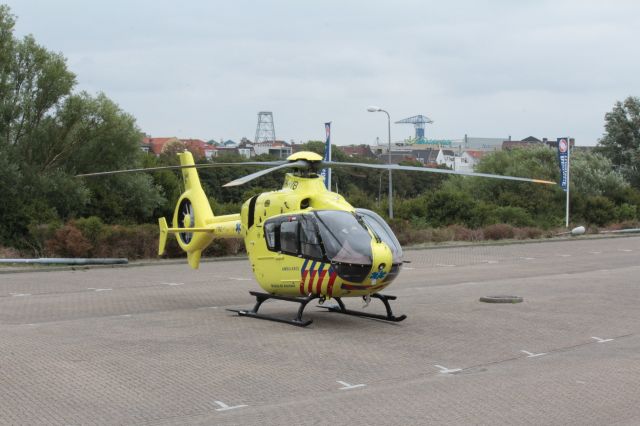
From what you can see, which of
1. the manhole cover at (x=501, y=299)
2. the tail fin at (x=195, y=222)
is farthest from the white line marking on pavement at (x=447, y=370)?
the tail fin at (x=195, y=222)

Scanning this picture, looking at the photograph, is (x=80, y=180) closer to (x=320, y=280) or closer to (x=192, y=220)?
(x=192, y=220)

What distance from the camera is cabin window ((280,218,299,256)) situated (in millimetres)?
15469

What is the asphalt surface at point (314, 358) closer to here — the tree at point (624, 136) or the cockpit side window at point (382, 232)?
the cockpit side window at point (382, 232)

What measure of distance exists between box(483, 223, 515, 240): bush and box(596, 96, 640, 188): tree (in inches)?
1511

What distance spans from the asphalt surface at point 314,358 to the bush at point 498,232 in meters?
18.5

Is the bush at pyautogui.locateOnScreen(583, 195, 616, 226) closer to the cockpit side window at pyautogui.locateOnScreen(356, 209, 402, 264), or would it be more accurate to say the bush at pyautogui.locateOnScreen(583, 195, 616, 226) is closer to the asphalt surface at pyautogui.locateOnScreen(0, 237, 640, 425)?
the asphalt surface at pyautogui.locateOnScreen(0, 237, 640, 425)

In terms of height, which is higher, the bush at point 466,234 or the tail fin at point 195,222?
the tail fin at point 195,222

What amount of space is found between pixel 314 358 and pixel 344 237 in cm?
286

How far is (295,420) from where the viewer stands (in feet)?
29.7

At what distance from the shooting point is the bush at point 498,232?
135ft

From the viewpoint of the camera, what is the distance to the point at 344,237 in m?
14.7

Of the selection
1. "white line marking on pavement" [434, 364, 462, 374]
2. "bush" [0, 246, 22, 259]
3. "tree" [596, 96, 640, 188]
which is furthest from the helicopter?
"tree" [596, 96, 640, 188]

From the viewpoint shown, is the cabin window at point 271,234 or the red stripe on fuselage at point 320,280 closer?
the red stripe on fuselage at point 320,280

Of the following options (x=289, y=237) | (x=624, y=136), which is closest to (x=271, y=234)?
(x=289, y=237)
